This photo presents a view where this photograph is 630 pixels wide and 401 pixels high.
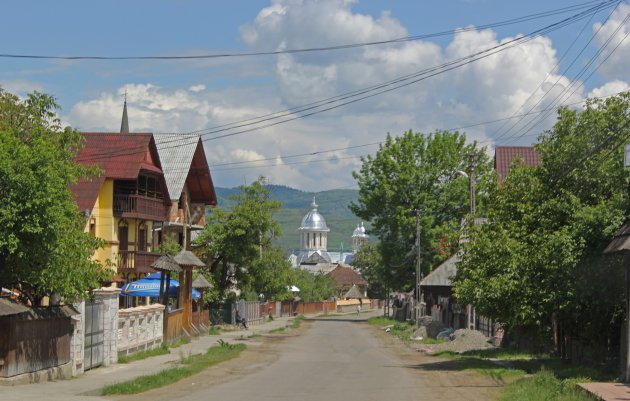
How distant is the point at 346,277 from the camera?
528 feet

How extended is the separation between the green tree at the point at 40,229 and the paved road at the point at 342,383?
369cm

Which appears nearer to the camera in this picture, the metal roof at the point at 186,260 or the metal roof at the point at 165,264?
the metal roof at the point at 165,264

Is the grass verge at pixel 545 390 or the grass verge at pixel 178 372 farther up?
the grass verge at pixel 545 390

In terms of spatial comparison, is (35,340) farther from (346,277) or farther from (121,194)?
(346,277)

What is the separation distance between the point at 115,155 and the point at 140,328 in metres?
18.5

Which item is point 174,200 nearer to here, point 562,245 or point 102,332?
point 102,332

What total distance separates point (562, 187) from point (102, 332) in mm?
13252

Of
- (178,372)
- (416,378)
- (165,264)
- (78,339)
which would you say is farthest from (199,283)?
(416,378)

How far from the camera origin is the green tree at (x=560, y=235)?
77.4 ft

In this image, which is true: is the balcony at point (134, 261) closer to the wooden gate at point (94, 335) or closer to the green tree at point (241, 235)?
the green tree at point (241, 235)

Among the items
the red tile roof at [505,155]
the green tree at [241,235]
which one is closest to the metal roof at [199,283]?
the green tree at [241,235]

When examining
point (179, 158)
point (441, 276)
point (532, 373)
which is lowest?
point (532, 373)

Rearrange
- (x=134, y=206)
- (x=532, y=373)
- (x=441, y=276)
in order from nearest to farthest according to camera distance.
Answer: (x=532, y=373)
(x=134, y=206)
(x=441, y=276)

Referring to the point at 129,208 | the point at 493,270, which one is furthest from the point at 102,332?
the point at 129,208
